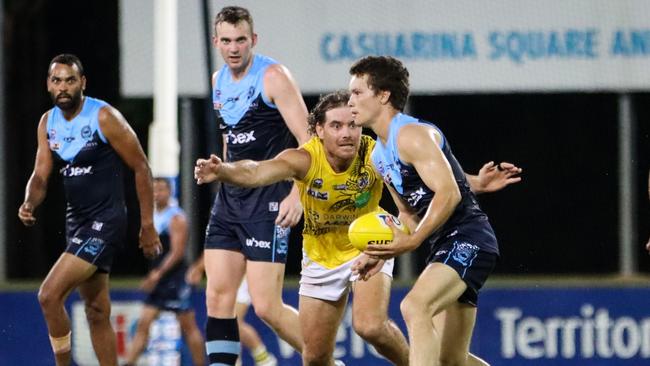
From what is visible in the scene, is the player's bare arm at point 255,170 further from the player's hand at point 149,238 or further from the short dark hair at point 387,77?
the player's hand at point 149,238

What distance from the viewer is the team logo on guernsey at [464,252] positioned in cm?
739

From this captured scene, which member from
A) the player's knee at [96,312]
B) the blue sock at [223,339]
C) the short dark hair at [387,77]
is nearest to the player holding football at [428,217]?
the short dark hair at [387,77]

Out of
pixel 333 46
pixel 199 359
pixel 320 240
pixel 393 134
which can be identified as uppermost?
pixel 333 46

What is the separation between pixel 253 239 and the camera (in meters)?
8.42

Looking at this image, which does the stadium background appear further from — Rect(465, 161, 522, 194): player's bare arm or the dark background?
Rect(465, 161, 522, 194): player's bare arm

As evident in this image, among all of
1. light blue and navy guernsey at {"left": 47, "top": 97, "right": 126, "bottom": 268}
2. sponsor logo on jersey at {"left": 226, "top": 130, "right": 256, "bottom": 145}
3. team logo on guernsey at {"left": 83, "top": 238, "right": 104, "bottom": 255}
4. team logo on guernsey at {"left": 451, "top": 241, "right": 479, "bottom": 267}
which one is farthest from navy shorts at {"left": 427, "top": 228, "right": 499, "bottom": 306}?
light blue and navy guernsey at {"left": 47, "top": 97, "right": 126, "bottom": 268}

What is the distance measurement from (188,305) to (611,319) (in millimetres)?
3180

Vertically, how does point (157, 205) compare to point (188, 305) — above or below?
above

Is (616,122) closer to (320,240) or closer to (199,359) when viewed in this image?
(199,359)

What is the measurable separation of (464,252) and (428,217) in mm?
415

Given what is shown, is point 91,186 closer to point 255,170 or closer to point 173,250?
point 255,170

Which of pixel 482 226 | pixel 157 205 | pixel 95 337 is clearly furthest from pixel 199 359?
pixel 482 226

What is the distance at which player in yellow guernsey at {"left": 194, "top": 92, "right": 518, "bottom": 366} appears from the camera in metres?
7.87

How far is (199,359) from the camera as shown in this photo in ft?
37.5
